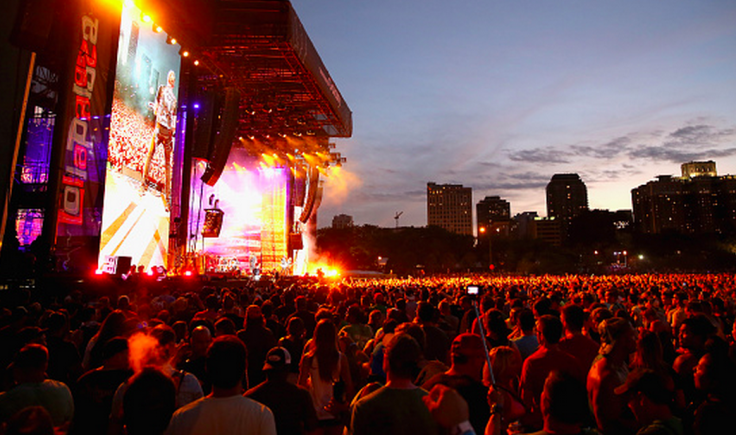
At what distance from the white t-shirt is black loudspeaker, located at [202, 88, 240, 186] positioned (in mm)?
22516

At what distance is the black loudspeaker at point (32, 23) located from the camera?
1362cm

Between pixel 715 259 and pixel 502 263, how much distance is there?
30273 mm

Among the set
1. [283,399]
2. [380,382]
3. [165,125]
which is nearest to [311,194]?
[165,125]

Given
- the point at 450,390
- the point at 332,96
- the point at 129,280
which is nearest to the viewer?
the point at 450,390

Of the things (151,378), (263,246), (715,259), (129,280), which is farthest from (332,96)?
(715,259)

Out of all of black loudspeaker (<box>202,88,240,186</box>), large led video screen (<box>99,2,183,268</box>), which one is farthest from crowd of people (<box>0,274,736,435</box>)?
black loudspeaker (<box>202,88,240,186</box>)

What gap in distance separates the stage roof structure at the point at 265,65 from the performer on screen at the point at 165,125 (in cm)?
216

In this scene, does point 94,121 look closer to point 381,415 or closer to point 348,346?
point 348,346

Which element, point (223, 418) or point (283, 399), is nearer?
point (223, 418)

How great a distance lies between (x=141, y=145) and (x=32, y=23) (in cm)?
705

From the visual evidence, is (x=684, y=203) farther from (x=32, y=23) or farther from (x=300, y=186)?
(x=32, y=23)

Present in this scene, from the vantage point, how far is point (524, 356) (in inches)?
189

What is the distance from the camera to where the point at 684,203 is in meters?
154

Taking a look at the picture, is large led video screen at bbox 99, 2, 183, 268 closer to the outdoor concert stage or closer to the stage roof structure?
the outdoor concert stage
